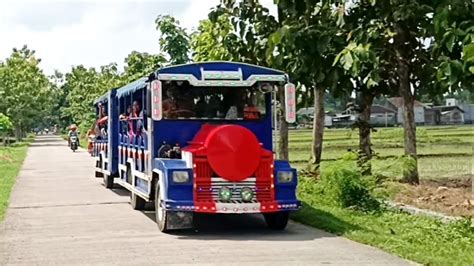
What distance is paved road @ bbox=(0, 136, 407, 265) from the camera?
9844 millimetres

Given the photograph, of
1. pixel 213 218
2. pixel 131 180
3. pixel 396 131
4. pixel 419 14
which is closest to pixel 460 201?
pixel 419 14

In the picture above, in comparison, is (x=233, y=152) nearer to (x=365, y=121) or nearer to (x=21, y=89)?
(x=365, y=121)

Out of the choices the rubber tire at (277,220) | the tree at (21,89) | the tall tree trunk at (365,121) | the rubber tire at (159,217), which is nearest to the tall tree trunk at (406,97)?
the tall tree trunk at (365,121)

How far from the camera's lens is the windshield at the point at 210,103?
12984mm

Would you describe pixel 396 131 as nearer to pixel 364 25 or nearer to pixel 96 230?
pixel 364 25

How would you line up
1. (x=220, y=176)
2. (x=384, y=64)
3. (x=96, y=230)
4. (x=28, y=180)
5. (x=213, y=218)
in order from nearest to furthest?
(x=220, y=176) < (x=96, y=230) < (x=213, y=218) < (x=384, y=64) < (x=28, y=180)

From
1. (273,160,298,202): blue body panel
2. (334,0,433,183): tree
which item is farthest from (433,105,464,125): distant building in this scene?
(273,160,298,202): blue body panel

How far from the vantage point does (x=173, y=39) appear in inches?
1207

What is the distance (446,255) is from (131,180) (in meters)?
8.10

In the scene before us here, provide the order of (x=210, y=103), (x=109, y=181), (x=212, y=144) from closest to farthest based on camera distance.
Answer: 1. (x=212, y=144)
2. (x=210, y=103)
3. (x=109, y=181)

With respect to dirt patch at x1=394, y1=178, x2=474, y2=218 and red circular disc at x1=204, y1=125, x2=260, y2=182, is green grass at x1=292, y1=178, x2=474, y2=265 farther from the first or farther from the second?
red circular disc at x1=204, y1=125, x2=260, y2=182

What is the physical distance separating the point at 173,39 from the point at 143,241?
1998 centimetres

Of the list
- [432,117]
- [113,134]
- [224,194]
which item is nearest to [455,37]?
[224,194]

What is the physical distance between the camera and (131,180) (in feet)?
52.9
